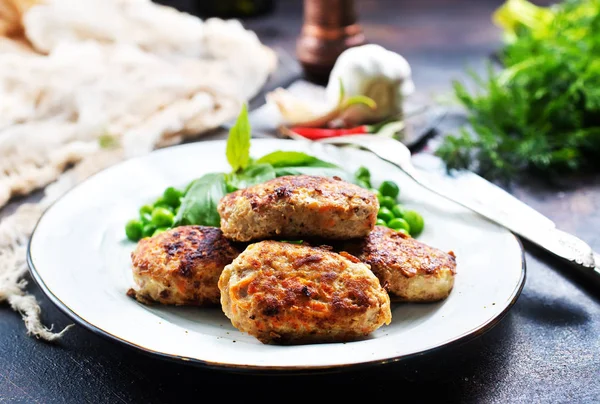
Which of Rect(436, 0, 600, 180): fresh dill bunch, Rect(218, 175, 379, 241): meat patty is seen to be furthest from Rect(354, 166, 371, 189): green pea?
Rect(218, 175, 379, 241): meat patty

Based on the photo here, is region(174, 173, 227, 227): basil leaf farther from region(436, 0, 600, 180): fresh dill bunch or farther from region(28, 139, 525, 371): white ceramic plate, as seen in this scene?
region(436, 0, 600, 180): fresh dill bunch

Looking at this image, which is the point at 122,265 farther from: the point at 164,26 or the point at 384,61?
the point at 164,26

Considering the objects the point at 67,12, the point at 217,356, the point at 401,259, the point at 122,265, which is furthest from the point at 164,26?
the point at 217,356

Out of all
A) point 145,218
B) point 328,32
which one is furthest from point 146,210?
point 328,32

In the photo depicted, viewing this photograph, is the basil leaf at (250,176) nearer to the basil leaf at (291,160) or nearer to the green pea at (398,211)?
the basil leaf at (291,160)

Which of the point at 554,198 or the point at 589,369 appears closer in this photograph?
the point at 589,369

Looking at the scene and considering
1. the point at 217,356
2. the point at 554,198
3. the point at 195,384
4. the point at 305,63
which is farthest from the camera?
the point at 305,63

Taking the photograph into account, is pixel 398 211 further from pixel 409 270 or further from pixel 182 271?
pixel 182 271
